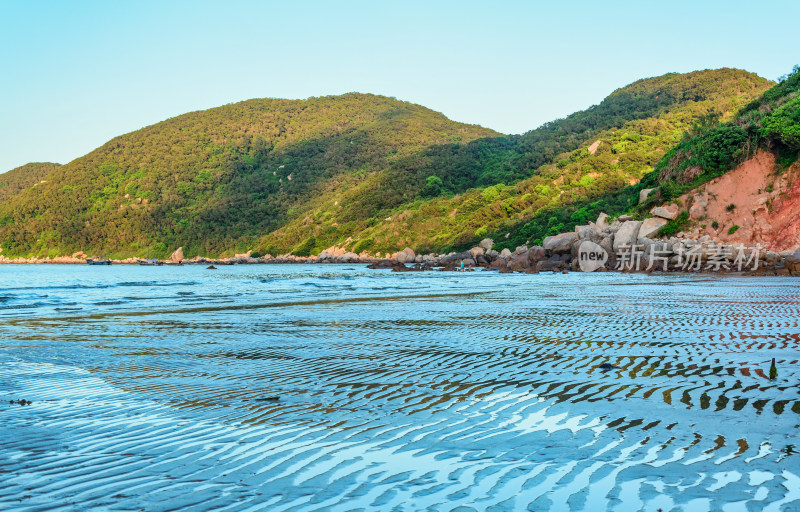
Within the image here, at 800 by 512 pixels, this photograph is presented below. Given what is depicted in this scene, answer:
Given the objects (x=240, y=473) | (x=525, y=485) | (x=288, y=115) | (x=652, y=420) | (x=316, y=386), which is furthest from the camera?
(x=288, y=115)

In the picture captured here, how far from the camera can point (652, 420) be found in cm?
445

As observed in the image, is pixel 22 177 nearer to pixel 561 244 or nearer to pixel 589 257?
pixel 561 244

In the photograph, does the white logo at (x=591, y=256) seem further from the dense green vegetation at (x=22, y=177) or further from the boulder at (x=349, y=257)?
the dense green vegetation at (x=22, y=177)

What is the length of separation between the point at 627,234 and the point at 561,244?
5.49 meters

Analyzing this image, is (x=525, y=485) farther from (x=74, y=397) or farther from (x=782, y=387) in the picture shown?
(x=74, y=397)

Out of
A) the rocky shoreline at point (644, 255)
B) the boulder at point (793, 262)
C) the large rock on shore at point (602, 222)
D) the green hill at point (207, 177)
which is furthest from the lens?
the green hill at point (207, 177)

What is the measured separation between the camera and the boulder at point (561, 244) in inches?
1779

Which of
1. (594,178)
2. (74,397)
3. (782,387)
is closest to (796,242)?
(782,387)

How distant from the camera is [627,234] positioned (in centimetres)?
4144

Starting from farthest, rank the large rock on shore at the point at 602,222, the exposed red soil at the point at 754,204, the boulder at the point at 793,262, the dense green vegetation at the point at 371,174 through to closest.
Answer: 1. the dense green vegetation at the point at 371,174
2. the large rock on shore at the point at 602,222
3. the exposed red soil at the point at 754,204
4. the boulder at the point at 793,262

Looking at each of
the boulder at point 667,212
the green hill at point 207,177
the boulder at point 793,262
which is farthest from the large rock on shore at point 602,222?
the green hill at point 207,177

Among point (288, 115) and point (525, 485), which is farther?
point (288, 115)

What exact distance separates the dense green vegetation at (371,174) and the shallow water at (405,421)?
38.4m

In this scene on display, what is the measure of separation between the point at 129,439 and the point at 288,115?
197 metres
